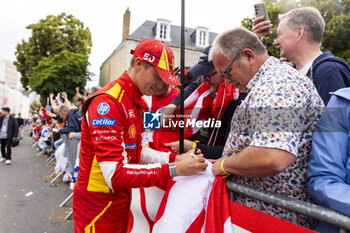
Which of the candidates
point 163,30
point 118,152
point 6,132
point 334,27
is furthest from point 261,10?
point 163,30

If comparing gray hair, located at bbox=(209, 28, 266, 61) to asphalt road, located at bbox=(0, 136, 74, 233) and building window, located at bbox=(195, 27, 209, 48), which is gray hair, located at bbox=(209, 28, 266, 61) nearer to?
asphalt road, located at bbox=(0, 136, 74, 233)

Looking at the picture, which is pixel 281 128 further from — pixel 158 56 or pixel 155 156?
pixel 155 156

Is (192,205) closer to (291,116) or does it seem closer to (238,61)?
(291,116)

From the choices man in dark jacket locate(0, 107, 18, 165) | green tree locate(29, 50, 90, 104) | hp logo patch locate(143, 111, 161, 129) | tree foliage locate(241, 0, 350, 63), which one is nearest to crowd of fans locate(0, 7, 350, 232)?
hp logo patch locate(143, 111, 161, 129)

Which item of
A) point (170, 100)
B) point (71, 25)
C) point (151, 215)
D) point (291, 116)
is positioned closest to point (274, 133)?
point (291, 116)

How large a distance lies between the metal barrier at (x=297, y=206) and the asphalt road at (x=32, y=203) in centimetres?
375

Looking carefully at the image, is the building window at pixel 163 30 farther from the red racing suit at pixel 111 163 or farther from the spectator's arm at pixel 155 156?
the red racing suit at pixel 111 163

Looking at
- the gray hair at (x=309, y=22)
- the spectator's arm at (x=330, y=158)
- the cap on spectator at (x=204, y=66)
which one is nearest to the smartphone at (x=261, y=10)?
the gray hair at (x=309, y=22)

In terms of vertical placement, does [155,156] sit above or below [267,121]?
below

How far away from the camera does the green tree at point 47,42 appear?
3012 cm

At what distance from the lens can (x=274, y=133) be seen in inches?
50.6

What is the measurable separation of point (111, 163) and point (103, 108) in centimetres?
35

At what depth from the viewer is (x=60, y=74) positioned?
27.4m

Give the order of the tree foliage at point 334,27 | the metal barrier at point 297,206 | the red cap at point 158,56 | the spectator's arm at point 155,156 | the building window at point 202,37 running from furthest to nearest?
1. the building window at point 202,37
2. the tree foliage at point 334,27
3. the spectator's arm at point 155,156
4. the red cap at point 158,56
5. the metal barrier at point 297,206
